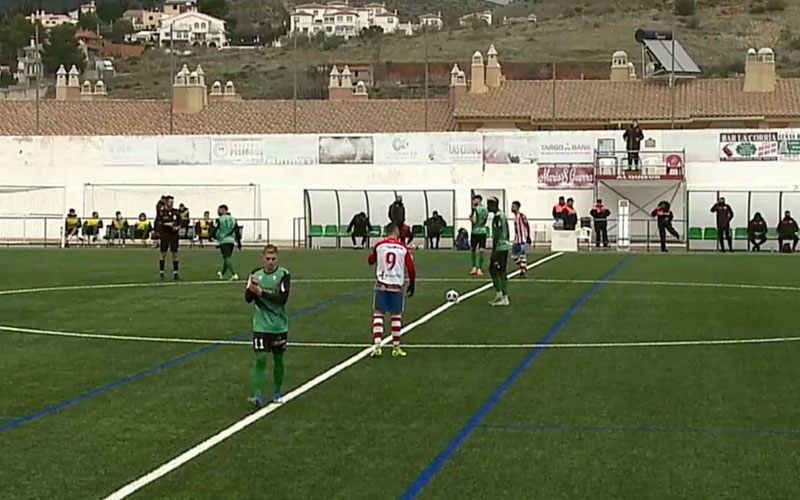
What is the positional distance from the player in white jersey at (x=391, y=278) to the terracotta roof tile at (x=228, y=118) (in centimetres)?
5132

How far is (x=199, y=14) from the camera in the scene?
191500 millimetres

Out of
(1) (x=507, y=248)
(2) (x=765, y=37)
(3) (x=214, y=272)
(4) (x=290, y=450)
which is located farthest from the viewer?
(2) (x=765, y=37)

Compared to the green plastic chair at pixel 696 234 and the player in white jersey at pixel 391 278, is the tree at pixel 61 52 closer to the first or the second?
the green plastic chair at pixel 696 234

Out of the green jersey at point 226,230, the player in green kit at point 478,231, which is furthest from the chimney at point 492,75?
the green jersey at point 226,230

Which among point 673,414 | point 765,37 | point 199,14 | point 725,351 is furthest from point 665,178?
point 199,14

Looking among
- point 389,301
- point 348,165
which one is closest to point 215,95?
point 348,165

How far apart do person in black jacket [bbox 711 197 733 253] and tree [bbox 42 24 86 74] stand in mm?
94907

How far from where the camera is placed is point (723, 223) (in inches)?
1817

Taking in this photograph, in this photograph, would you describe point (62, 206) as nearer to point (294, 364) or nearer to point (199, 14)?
point (294, 364)

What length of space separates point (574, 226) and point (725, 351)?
30434 millimetres

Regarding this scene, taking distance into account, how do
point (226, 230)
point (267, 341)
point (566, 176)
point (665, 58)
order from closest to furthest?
point (267, 341) → point (226, 230) → point (566, 176) → point (665, 58)

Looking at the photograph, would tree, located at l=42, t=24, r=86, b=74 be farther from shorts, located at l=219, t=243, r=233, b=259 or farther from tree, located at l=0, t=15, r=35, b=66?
shorts, located at l=219, t=243, r=233, b=259

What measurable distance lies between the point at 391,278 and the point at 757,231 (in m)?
32.9

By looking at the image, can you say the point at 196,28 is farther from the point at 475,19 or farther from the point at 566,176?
the point at 566,176
